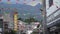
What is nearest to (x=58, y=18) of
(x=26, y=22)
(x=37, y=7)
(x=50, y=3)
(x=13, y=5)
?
(x=37, y=7)

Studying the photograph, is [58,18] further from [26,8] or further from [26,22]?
[26,22]

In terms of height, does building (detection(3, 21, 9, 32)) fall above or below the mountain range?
below

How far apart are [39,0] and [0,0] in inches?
74.2

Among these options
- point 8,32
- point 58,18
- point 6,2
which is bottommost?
point 8,32

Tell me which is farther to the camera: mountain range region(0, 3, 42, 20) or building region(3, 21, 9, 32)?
building region(3, 21, 9, 32)

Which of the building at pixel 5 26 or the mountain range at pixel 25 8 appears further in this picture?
the building at pixel 5 26

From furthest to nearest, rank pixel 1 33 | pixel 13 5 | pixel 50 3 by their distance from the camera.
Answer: pixel 1 33, pixel 50 3, pixel 13 5

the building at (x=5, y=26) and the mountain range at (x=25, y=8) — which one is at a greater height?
the mountain range at (x=25, y=8)

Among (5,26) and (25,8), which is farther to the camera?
(5,26)

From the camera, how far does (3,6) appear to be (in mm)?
15055

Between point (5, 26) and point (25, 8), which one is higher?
point (25, 8)

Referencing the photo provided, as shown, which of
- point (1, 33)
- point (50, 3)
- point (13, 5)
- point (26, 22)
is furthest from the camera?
point (1, 33)

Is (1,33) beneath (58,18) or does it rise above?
beneath

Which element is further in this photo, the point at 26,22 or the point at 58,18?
the point at 26,22
